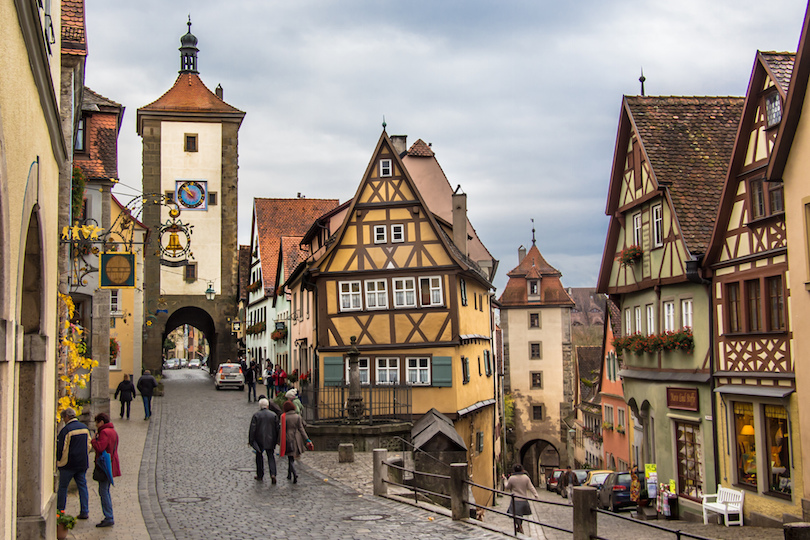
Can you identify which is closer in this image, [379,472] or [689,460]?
[379,472]

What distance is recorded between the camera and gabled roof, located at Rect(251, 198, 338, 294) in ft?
175

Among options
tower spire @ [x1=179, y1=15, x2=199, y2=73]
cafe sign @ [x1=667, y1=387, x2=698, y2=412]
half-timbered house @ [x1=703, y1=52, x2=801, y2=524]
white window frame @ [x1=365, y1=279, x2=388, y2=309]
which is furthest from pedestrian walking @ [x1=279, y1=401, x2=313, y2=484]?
tower spire @ [x1=179, y1=15, x2=199, y2=73]

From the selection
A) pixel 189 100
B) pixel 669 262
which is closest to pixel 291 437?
pixel 669 262

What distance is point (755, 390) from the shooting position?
18.4 meters

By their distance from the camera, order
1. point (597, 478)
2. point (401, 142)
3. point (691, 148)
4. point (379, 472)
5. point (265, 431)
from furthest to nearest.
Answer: point (401, 142) → point (597, 478) → point (691, 148) → point (265, 431) → point (379, 472)

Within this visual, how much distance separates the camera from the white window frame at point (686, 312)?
858 inches

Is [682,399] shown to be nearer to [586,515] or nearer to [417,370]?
[417,370]

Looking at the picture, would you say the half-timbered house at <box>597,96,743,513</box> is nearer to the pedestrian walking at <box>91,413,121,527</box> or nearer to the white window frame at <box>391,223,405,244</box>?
the white window frame at <box>391,223,405,244</box>

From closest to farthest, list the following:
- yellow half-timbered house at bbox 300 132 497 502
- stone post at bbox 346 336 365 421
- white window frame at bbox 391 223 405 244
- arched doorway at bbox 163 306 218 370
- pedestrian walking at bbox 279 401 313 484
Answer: pedestrian walking at bbox 279 401 313 484 → stone post at bbox 346 336 365 421 → yellow half-timbered house at bbox 300 132 497 502 → white window frame at bbox 391 223 405 244 → arched doorway at bbox 163 306 218 370

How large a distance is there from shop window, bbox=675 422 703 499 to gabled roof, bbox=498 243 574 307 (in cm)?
3736

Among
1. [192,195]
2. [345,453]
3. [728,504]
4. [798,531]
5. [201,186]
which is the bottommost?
[728,504]

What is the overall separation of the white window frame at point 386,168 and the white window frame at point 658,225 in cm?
939

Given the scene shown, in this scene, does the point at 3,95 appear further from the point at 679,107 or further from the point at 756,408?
the point at 679,107

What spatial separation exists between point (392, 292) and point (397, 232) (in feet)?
6.62
